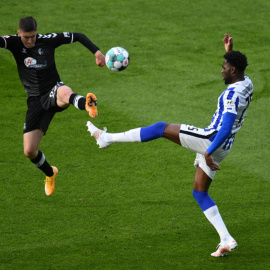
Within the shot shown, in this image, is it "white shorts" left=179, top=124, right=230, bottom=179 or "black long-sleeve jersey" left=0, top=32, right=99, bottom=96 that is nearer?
Answer: "white shorts" left=179, top=124, right=230, bottom=179

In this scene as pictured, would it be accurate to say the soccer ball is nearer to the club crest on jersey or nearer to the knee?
the club crest on jersey

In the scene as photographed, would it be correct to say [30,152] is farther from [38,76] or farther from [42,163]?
[38,76]

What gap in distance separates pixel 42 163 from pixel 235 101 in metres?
3.27

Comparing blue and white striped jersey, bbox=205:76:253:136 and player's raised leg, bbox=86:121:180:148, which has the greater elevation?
blue and white striped jersey, bbox=205:76:253:136

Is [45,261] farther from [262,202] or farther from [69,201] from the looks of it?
[262,202]

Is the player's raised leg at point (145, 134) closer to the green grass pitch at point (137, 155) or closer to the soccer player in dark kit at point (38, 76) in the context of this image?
the soccer player in dark kit at point (38, 76)

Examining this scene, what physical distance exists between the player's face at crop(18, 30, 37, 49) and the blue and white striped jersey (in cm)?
284

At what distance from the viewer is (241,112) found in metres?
8.32

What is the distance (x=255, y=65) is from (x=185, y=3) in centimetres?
402

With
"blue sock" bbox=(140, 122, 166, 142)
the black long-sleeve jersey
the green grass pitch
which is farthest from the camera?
the black long-sleeve jersey

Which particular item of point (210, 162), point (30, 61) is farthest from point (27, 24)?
point (210, 162)

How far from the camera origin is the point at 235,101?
811cm

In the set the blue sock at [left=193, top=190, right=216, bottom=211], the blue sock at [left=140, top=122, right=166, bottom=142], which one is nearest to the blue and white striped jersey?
the blue sock at [left=140, top=122, right=166, bottom=142]

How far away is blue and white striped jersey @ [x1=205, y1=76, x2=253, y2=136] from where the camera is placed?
26.6 feet
